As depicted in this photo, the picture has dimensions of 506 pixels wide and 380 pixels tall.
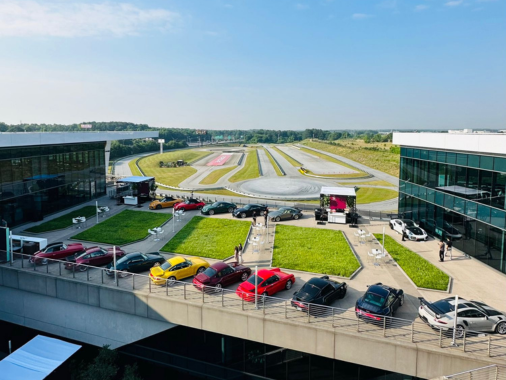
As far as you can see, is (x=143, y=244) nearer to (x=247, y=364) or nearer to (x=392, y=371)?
(x=247, y=364)

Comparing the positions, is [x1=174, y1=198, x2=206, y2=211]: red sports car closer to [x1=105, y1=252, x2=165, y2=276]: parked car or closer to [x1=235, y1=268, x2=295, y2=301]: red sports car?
[x1=105, y1=252, x2=165, y2=276]: parked car

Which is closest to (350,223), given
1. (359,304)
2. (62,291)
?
(359,304)

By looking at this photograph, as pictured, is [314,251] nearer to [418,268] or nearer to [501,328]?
[418,268]

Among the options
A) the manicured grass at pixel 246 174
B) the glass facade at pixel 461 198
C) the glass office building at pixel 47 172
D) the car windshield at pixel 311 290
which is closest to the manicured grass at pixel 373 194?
the glass facade at pixel 461 198

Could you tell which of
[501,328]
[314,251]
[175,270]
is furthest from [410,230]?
[175,270]

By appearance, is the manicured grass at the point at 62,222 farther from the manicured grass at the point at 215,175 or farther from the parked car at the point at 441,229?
Result: the parked car at the point at 441,229
